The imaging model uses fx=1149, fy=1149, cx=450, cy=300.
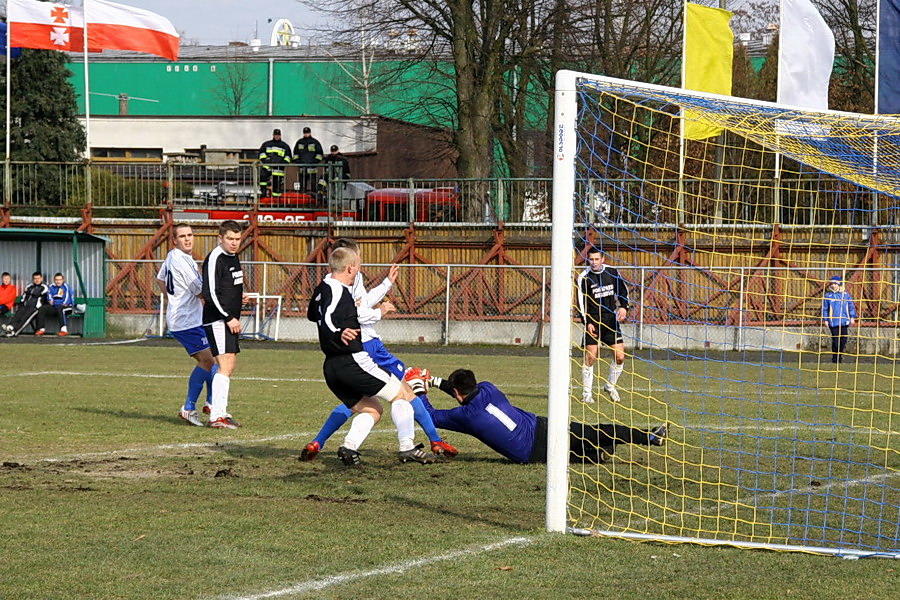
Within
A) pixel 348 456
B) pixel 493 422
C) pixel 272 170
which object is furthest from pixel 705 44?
pixel 348 456

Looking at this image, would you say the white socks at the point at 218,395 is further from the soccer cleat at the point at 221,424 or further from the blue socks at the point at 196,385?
the blue socks at the point at 196,385

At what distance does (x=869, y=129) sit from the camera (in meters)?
7.55

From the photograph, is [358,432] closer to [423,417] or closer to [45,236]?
[423,417]

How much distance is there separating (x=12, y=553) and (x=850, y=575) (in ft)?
14.3

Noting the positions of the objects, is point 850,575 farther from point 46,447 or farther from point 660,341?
point 660,341

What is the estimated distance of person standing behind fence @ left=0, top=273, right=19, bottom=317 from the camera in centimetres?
2677

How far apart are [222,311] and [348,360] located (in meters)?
2.90

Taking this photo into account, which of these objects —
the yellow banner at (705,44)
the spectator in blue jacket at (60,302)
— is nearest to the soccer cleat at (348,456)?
the yellow banner at (705,44)

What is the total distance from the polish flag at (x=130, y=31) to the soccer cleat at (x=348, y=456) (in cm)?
2420

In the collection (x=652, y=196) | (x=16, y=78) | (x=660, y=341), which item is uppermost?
(x=16, y=78)

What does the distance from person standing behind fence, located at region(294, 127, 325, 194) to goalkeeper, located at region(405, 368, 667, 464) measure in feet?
68.0

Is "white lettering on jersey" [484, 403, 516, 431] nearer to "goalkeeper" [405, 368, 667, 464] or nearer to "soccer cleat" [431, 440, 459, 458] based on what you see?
"goalkeeper" [405, 368, 667, 464]

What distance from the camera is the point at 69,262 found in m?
27.5

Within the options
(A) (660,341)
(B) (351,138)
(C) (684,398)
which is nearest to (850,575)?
(C) (684,398)
